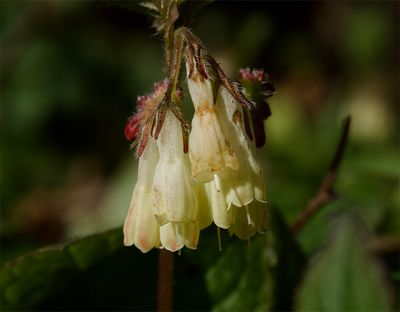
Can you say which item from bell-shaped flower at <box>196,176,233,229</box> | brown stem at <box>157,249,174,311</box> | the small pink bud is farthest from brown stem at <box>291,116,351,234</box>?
bell-shaped flower at <box>196,176,233,229</box>

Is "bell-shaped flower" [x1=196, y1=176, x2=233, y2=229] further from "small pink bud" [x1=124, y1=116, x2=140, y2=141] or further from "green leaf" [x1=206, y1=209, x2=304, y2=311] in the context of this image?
"green leaf" [x1=206, y1=209, x2=304, y2=311]

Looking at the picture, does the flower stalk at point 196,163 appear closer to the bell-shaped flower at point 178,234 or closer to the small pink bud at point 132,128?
the bell-shaped flower at point 178,234

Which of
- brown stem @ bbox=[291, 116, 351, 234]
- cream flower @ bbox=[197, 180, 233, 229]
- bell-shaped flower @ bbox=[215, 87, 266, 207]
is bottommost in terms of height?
brown stem @ bbox=[291, 116, 351, 234]

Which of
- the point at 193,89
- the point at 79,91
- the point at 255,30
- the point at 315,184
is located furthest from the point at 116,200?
the point at 193,89

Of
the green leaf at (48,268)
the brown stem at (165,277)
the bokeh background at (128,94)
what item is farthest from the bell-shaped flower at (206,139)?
the bokeh background at (128,94)

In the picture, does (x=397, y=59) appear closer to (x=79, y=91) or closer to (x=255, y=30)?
(x=255, y=30)
